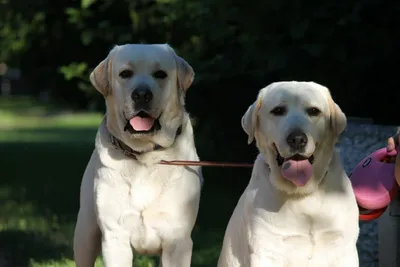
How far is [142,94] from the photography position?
20.8ft

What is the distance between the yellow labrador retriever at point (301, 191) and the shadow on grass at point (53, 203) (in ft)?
10.5

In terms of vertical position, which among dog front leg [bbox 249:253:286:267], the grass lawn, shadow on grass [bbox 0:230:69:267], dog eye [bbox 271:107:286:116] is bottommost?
the grass lawn

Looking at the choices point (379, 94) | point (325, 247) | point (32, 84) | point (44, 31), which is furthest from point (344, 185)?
point (32, 84)

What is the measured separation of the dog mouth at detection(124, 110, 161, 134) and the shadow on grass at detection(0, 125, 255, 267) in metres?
2.58

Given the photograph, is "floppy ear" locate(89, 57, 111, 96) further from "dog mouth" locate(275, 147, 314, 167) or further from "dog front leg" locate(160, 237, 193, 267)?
"dog mouth" locate(275, 147, 314, 167)

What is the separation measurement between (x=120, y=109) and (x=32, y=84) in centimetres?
1540

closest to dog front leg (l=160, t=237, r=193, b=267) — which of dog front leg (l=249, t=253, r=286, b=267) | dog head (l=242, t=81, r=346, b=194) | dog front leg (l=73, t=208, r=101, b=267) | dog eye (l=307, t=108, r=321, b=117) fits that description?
dog front leg (l=73, t=208, r=101, b=267)

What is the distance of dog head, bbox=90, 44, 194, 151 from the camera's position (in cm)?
640

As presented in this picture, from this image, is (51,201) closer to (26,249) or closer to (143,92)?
(26,249)

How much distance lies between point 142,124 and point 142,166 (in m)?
0.28

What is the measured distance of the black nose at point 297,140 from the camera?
5438 millimetres

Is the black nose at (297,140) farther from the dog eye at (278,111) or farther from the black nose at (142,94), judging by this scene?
the black nose at (142,94)

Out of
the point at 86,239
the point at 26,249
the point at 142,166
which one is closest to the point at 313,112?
the point at 142,166

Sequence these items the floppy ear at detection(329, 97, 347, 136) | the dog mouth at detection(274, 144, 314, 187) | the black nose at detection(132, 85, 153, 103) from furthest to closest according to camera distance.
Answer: the black nose at detection(132, 85, 153, 103), the floppy ear at detection(329, 97, 347, 136), the dog mouth at detection(274, 144, 314, 187)
